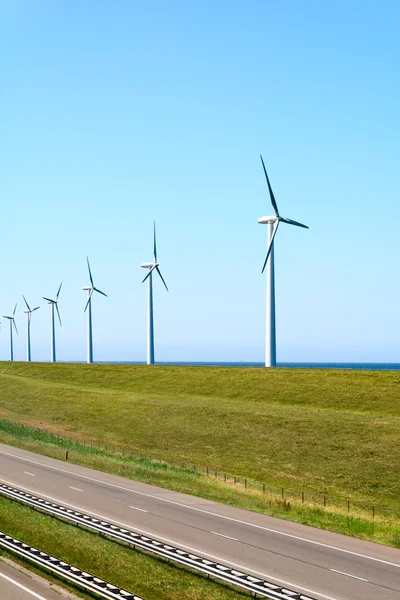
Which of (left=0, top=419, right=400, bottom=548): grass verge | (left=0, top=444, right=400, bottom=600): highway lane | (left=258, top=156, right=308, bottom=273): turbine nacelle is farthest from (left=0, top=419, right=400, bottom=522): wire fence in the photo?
(left=258, top=156, right=308, bottom=273): turbine nacelle

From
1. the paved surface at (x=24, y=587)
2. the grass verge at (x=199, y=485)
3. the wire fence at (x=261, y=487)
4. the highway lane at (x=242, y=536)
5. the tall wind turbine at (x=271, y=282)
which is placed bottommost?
the wire fence at (x=261, y=487)

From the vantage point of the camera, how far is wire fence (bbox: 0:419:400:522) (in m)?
44.5

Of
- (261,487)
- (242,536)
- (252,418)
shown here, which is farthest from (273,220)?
(242,536)

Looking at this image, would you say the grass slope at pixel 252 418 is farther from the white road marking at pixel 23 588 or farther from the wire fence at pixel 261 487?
the white road marking at pixel 23 588

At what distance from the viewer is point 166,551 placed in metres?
29.4

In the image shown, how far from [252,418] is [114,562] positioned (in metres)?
43.9

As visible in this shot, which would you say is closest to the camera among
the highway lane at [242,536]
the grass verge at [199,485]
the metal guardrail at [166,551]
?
the metal guardrail at [166,551]

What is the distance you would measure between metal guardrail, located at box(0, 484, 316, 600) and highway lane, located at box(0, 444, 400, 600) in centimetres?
93

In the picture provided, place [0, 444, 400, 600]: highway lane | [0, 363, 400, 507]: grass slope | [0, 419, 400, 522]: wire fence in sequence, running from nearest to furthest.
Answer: [0, 444, 400, 600]: highway lane → [0, 419, 400, 522]: wire fence → [0, 363, 400, 507]: grass slope

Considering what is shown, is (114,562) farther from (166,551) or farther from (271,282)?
(271,282)

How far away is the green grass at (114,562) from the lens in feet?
81.3

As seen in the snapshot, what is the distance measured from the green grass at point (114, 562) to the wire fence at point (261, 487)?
47.9ft

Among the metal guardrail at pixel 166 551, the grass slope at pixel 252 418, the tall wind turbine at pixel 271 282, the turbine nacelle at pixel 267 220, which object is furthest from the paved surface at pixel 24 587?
the turbine nacelle at pixel 267 220

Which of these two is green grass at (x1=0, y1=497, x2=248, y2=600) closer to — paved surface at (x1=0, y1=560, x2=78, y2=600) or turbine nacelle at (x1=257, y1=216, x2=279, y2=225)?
paved surface at (x1=0, y1=560, x2=78, y2=600)
